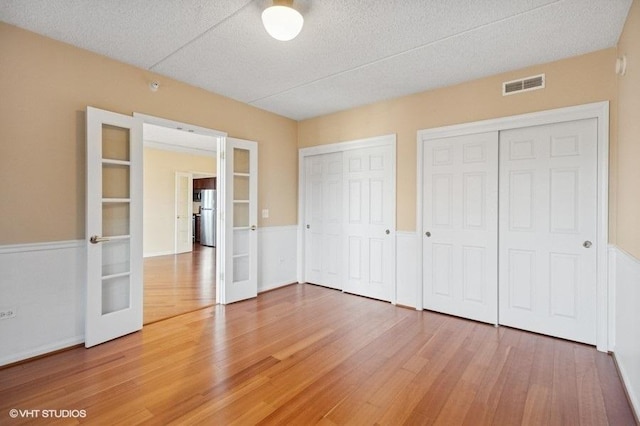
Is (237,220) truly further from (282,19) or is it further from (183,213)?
(183,213)

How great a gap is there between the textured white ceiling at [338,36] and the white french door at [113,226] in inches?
28.6

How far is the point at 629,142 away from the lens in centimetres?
221

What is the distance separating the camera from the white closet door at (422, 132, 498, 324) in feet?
10.9

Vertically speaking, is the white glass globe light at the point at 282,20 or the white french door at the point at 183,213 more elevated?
the white glass globe light at the point at 282,20

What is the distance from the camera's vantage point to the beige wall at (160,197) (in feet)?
24.2

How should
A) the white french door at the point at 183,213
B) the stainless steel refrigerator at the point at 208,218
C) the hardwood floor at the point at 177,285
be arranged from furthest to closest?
the stainless steel refrigerator at the point at 208,218 < the white french door at the point at 183,213 < the hardwood floor at the point at 177,285

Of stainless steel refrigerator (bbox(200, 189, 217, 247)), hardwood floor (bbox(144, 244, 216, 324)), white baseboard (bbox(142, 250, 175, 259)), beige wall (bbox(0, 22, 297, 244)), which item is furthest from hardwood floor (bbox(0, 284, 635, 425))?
stainless steel refrigerator (bbox(200, 189, 217, 247))

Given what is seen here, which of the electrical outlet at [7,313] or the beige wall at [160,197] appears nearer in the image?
the electrical outlet at [7,313]

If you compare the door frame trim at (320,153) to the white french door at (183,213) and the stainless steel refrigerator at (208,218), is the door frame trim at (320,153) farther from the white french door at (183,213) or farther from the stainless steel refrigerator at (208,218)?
the stainless steel refrigerator at (208,218)

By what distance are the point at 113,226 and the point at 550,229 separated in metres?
4.21

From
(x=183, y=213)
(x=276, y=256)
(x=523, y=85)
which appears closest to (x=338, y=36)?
(x=523, y=85)

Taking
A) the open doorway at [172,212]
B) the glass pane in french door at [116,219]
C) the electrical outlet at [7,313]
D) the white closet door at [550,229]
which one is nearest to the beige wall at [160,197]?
the open doorway at [172,212]

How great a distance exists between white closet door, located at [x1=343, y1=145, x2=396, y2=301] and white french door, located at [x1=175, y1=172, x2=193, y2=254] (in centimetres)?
520

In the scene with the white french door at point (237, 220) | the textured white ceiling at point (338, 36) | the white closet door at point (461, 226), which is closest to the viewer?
the textured white ceiling at point (338, 36)
